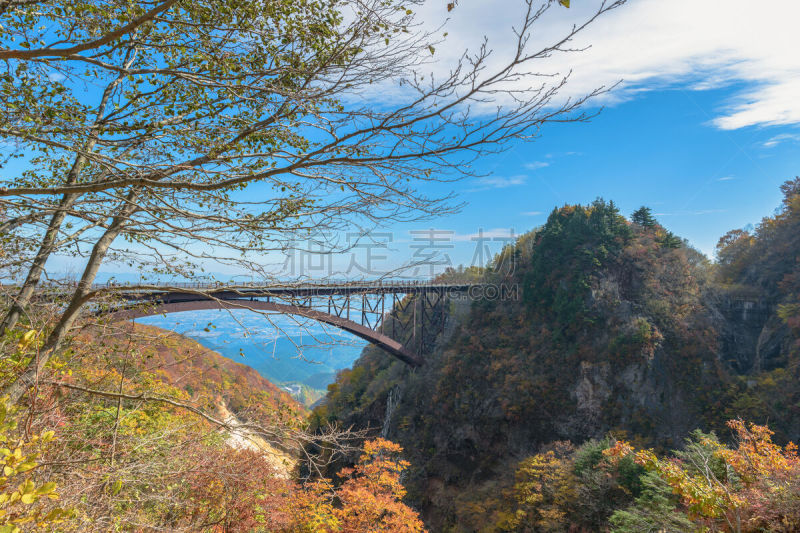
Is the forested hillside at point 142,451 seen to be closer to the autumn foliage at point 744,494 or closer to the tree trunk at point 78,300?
the tree trunk at point 78,300

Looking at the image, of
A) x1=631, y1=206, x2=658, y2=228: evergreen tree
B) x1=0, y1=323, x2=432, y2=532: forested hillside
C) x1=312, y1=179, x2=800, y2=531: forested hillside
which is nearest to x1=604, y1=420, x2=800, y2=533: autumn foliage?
x1=0, y1=323, x2=432, y2=532: forested hillside

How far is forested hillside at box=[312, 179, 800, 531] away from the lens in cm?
1816

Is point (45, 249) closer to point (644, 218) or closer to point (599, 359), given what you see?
point (599, 359)

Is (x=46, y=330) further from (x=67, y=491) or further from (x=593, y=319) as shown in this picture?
(x=593, y=319)

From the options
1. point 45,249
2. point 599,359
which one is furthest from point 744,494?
point 599,359

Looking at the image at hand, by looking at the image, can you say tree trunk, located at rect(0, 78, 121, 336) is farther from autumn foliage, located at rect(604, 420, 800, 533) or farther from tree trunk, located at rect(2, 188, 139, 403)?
autumn foliage, located at rect(604, 420, 800, 533)

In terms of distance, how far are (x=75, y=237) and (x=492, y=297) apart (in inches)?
1016

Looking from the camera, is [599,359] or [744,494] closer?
[744,494]

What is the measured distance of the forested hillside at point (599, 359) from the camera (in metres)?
18.2

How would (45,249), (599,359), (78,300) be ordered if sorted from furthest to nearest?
1. (599,359)
2. (45,249)
3. (78,300)

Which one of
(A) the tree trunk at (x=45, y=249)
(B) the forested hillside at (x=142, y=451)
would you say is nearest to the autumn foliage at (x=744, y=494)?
(B) the forested hillside at (x=142, y=451)

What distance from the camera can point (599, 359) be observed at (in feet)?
67.7

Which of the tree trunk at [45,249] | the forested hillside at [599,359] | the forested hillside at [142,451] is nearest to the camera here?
the forested hillside at [142,451]

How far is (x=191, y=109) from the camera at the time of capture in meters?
3.76
